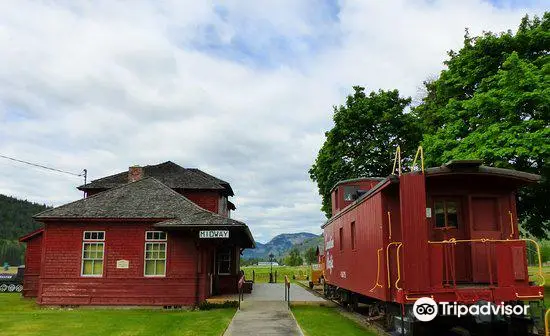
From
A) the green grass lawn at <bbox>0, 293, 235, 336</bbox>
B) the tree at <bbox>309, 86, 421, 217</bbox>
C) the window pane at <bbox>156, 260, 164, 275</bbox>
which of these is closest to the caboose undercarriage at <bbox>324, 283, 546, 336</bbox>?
the green grass lawn at <bbox>0, 293, 235, 336</bbox>

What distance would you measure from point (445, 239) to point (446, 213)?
59cm

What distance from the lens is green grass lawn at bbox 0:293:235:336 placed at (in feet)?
41.2

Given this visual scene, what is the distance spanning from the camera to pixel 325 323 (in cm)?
1372

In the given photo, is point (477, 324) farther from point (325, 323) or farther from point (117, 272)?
point (117, 272)

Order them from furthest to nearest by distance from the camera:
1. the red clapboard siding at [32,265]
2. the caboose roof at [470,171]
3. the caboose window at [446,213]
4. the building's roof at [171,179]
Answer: the building's roof at [171,179], the red clapboard siding at [32,265], the caboose window at [446,213], the caboose roof at [470,171]

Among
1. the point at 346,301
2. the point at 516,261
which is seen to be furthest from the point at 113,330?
the point at 516,261

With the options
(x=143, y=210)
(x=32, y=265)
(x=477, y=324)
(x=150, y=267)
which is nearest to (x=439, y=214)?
(x=477, y=324)

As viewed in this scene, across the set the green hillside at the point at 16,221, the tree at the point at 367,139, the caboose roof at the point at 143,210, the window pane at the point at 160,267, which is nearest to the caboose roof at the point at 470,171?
the caboose roof at the point at 143,210

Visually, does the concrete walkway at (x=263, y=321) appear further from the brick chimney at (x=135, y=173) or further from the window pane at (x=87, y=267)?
the brick chimney at (x=135, y=173)

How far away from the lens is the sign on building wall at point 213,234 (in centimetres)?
1711

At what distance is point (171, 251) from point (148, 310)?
2318 mm

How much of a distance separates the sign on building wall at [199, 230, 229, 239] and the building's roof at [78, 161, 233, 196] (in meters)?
6.92

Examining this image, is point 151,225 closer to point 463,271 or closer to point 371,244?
point 371,244

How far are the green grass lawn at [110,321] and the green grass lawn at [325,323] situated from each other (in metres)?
2.25
